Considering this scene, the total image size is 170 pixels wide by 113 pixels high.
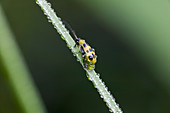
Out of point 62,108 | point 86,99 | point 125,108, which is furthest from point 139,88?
point 62,108

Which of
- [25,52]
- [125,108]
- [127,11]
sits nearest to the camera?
[127,11]

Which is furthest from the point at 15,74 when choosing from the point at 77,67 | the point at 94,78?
the point at 77,67

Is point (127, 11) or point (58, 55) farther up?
→ point (58, 55)

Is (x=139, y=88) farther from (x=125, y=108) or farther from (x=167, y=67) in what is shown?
(x=167, y=67)

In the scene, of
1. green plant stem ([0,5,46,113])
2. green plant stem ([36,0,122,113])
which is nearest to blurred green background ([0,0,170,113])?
green plant stem ([0,5,46,113])

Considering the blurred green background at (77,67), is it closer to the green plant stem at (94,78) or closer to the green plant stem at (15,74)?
the green plant stem at (15,74)

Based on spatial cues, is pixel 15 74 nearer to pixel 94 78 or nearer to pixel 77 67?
pixel 94 78

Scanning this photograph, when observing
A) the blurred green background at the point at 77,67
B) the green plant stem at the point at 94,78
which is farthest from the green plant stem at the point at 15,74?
the blurred green background at the point at 77,67

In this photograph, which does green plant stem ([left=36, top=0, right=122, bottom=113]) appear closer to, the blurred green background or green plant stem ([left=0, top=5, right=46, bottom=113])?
green plant stem ([left=0, top=5, right=46, bottom=113])
